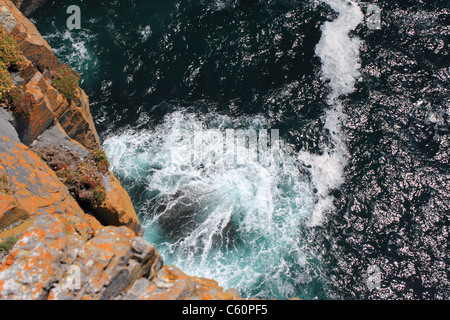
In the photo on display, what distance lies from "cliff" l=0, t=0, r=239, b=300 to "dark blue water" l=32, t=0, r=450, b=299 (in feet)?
28.2

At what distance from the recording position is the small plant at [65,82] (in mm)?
21047

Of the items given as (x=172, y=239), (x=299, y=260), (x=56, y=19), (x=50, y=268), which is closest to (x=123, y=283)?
(x=50, y=268)

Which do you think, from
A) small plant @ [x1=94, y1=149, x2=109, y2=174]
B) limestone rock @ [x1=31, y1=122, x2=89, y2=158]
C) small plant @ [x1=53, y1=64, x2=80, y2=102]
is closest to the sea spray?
small plant @ [x1=94, y1=149, x2=109, y2=174]

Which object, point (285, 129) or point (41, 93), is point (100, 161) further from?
point (285, 129)

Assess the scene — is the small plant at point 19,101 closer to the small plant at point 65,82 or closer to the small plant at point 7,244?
the small plant at point 65,82

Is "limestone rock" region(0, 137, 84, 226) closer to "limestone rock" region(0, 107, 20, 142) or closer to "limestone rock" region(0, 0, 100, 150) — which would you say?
"limestone rock" region(0, 107, 20, 142)

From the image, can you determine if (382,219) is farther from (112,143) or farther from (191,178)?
(112,143)

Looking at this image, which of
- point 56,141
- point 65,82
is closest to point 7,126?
point 56,141

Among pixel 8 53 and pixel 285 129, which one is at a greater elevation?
pixel 285 129

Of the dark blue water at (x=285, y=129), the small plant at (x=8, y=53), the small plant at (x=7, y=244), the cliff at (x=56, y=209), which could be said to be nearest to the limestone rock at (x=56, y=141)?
the cliff at (x=56, y=209)

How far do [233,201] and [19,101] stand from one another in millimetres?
17097

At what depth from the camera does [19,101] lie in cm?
1656

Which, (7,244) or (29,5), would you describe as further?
(29,5)
